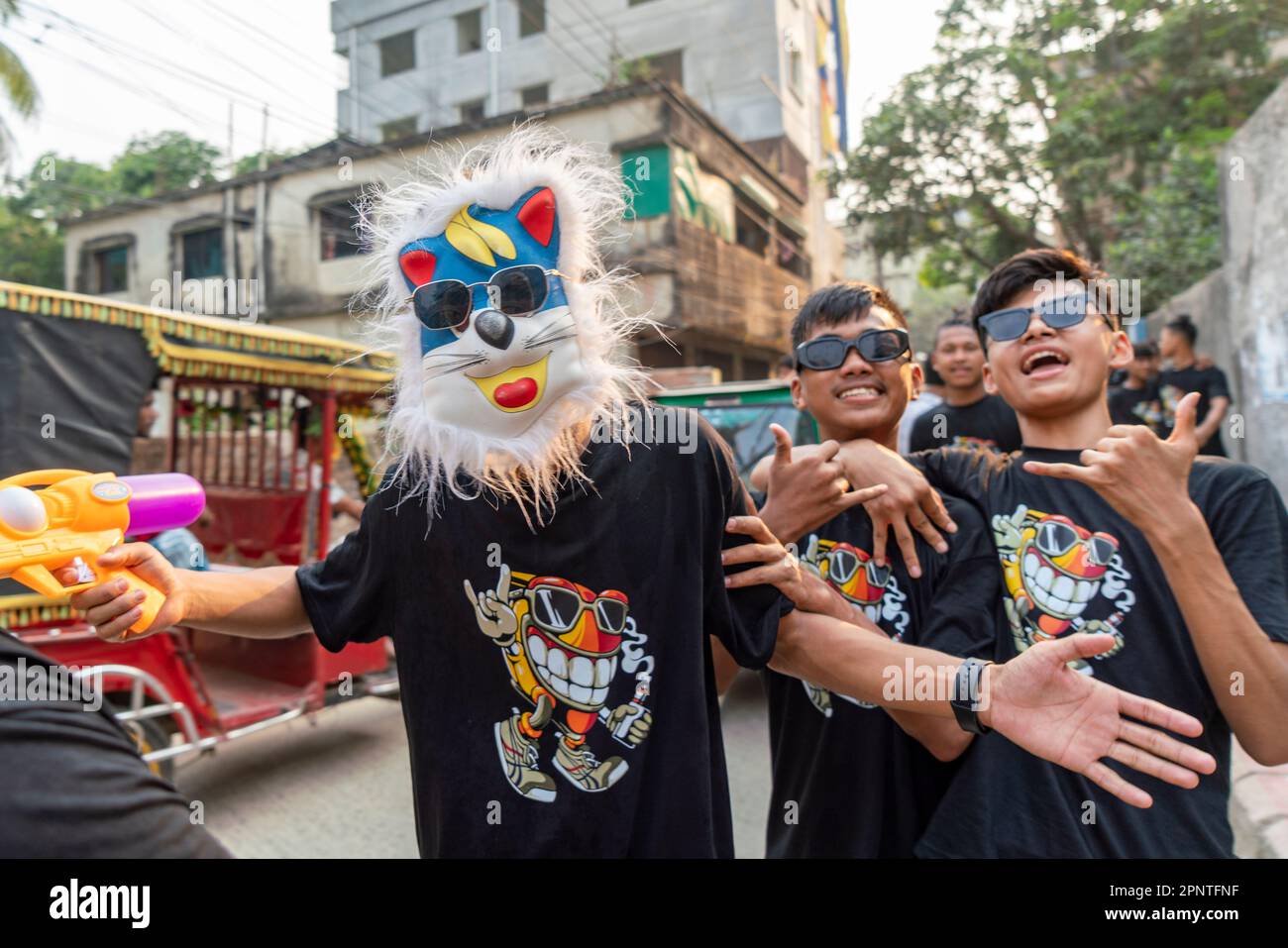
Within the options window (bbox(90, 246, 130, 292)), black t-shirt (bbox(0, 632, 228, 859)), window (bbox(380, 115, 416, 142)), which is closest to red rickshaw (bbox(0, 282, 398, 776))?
black t-shirt (bbox(0, 632, 228, 859))

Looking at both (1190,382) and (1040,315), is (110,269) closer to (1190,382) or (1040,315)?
(1190,382)

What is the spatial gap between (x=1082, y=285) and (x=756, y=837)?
2.64 metres

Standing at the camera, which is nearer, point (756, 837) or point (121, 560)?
point (121, 560)

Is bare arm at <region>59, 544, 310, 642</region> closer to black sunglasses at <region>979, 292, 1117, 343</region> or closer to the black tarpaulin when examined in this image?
black sunglasses at <region>979, 292, 1117, 343</region>

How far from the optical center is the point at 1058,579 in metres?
1.57

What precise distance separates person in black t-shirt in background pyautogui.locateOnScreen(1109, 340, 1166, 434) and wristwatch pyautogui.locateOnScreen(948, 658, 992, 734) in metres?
5.12

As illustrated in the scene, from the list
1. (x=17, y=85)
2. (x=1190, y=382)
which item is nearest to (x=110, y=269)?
(x=17, y=85)

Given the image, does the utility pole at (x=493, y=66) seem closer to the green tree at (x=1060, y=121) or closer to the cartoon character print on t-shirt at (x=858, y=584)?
the green tree at (x=1060, y=121)

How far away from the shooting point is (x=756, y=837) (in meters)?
3.50

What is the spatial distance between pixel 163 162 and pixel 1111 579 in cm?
2487

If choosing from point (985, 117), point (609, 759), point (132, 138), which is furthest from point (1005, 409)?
point (132, 138)

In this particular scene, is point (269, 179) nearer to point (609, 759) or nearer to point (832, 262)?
point (832, 262)

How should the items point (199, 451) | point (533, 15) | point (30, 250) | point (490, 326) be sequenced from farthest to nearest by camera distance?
point (30, 250) < point (533, 15) < point (199, 451) < point (490, 326)

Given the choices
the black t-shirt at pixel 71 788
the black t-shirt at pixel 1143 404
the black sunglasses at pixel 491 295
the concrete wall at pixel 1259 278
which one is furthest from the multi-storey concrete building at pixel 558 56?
the black t-shirt at pixel 71 788
